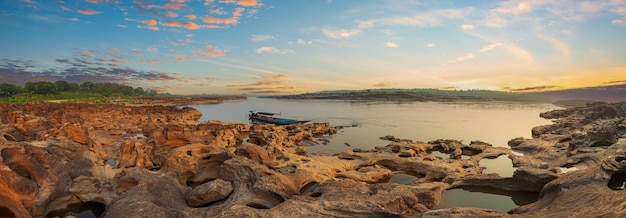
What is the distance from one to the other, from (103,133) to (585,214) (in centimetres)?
3010

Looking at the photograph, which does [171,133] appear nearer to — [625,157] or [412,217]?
[412,217]

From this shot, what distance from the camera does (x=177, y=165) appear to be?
37.9ft

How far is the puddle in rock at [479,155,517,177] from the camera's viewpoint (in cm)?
1596

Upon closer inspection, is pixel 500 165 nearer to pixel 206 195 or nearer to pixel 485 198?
pixel 485 198

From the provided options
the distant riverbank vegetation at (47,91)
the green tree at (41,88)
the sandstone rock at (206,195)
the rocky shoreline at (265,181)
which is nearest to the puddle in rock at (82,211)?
the rocky shoreline at (265,181)

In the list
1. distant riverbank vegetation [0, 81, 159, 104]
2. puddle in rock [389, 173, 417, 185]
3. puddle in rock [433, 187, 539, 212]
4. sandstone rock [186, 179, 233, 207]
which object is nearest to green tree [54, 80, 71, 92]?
distant riverbank vegetation [0, 81, 159, 104]

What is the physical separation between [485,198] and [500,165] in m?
6.86

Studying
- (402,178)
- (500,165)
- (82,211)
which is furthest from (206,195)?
(500,165)

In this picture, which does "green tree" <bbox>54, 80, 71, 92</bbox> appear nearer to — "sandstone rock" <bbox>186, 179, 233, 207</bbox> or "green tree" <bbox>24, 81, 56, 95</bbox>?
"green tree" <bbox>24, 81, 56, 95</bbox>

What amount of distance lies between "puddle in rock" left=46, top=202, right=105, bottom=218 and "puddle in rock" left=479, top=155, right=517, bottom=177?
1740cm

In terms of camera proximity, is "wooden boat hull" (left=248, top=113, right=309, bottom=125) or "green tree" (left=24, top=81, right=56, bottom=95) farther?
"green tree" (left=24, top=81, right=56, bottom=95)

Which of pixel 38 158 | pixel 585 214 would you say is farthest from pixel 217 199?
pixel 585 214

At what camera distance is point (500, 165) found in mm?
17344

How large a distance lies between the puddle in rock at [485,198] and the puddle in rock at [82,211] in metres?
11.5
